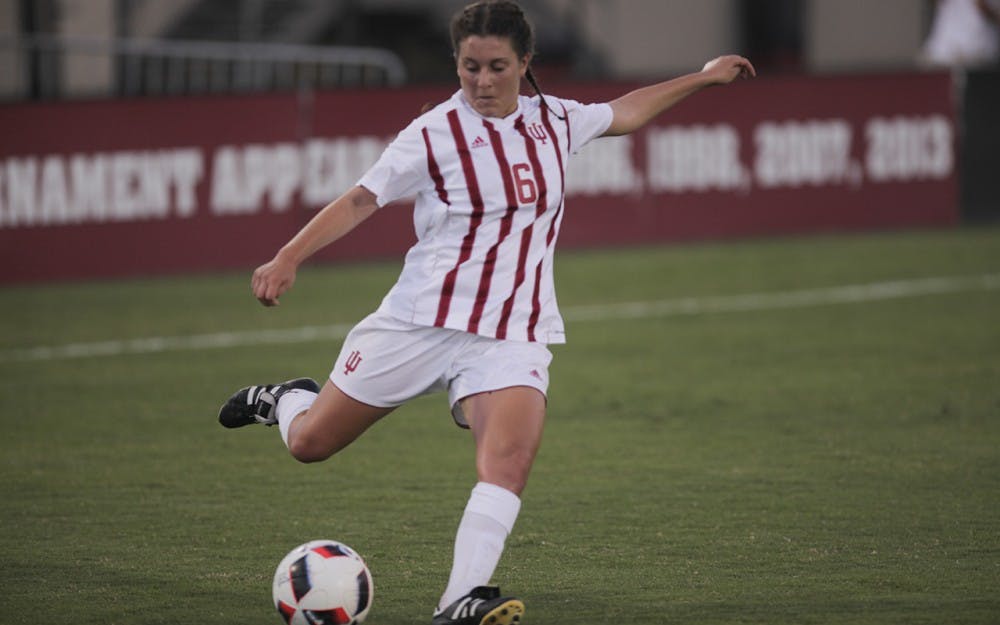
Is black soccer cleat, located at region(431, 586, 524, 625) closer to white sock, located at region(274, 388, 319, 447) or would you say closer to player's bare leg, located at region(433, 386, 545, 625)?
player's bare leg, located at region(433, 386, 545, 625)

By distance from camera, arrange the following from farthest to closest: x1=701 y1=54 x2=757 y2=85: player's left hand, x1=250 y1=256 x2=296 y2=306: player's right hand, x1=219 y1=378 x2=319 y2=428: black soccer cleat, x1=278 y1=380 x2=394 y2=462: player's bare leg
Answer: x1=219 y1=378 x2=319 y2=428: black soccer cleat
x1=701 y1=54 x2=757 y2=85: player's left hand
x1=278 y1=380 x2=394 y2=462: player's bare leg
x1=250 y1=256 x2=296 y2=306: player's right hand

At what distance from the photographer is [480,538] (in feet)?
17.1

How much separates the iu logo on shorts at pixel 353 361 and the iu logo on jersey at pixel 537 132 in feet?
2.99

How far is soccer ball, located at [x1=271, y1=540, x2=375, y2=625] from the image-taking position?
525 centimetres

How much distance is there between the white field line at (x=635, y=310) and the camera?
1183 centimetres

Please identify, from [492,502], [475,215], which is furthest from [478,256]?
[492,502]

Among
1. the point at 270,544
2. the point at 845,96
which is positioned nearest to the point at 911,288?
the point at 845,96

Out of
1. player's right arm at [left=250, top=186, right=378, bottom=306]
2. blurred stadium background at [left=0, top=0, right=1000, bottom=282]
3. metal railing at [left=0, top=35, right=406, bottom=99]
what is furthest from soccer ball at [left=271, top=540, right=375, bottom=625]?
metal railing at [left=0, top=35, right=406, bottom=99]

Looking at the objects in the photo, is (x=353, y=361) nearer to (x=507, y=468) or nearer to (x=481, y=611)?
(x=507, y=468)

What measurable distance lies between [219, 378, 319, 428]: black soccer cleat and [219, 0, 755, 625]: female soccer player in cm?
78

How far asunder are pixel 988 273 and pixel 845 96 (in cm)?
323

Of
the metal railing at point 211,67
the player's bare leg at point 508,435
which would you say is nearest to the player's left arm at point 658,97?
the player's bare leg at point 508,435

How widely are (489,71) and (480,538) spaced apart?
1.45 m

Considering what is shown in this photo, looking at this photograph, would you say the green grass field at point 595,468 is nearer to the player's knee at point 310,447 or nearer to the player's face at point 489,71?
the player's knee at point 310,447
